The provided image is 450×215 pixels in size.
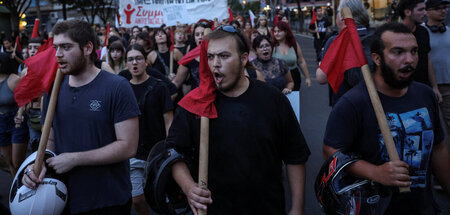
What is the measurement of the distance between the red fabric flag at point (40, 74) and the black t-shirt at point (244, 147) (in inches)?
51.0

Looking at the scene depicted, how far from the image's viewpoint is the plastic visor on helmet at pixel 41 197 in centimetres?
258

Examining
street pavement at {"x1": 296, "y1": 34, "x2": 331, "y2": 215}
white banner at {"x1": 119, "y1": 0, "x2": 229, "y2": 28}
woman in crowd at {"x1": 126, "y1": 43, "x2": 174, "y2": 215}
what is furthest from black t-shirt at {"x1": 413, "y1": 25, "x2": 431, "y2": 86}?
white banner at {"x1": 119, "y1": 0, "x2": 229, "y2": 28}

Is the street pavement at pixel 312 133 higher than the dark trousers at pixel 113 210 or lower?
lower

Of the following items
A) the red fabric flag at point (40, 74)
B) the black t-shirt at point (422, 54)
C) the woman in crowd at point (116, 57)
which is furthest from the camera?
the woman in crowd at point (116, 57)

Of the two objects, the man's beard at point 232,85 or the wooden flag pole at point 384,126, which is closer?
the wooden flag pole at point 384,126

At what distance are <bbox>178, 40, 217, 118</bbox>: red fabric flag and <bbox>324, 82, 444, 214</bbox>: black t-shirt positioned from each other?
740 millimetres

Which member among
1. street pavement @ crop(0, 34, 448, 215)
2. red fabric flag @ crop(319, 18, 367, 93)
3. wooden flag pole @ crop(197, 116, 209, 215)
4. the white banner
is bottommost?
street pavement @ crop(0, 34, 448, 215)

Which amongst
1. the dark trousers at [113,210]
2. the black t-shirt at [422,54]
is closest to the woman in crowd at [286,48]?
the black t-shirt at [422,54]

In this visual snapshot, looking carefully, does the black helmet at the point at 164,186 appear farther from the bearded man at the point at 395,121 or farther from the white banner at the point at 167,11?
the white banner at the point at 167,11

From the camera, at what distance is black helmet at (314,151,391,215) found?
2291mm

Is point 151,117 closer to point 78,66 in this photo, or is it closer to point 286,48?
point 78,66

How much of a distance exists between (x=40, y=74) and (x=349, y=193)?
2.34 m

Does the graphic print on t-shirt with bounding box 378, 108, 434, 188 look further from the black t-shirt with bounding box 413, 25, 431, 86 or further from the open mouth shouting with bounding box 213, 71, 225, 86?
the black t-shirt with bounding box 413, 25, 431, 86

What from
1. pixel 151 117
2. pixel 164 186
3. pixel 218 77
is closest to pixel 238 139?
pixel 218 77
